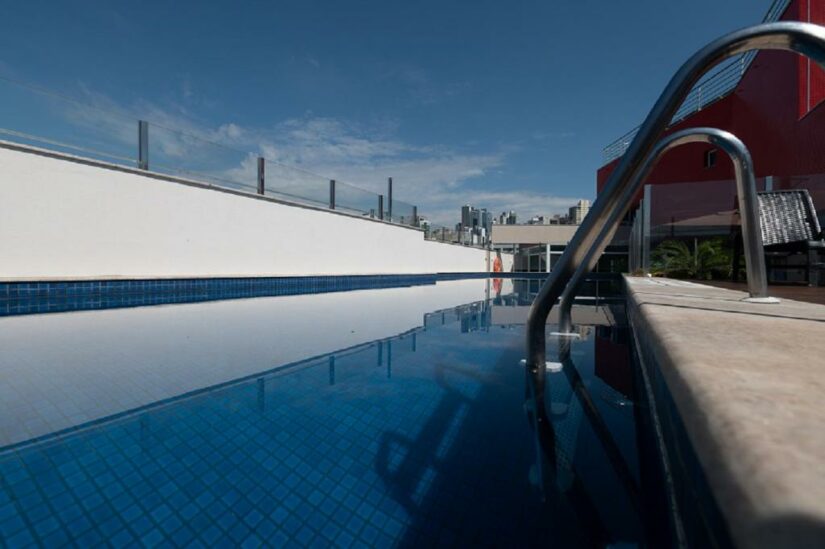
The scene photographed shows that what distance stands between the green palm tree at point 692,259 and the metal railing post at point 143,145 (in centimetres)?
1361

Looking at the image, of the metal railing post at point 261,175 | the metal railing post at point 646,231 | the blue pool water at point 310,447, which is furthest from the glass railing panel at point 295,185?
the metal railing post at point 646,231

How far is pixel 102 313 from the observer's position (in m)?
7.01

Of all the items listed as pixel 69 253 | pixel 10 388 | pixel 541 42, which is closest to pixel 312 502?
pixel 10 388

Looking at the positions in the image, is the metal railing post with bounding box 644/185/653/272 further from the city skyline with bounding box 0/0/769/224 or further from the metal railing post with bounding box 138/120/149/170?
the metal railing post with bounding box 138/120/149/170

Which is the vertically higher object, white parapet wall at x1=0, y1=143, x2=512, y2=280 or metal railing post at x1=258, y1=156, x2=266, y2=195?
metal railing post at x1=258, y1=156, x2=266, y2=195

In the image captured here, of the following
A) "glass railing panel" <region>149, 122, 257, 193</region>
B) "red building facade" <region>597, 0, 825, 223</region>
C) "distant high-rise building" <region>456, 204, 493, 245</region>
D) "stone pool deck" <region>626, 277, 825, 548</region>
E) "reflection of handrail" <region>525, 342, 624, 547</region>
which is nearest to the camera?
"stone pool deck" <region>626, 277, 825, 548</region>

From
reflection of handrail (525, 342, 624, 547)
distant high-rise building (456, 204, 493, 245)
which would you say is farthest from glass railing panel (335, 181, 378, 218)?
reflection of handrail (525, 342, 624, 547)

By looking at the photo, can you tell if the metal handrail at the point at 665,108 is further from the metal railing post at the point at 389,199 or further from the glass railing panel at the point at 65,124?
the metal railing post at the point at 389,199

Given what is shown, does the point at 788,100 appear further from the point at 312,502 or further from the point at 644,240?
the point at 312,502

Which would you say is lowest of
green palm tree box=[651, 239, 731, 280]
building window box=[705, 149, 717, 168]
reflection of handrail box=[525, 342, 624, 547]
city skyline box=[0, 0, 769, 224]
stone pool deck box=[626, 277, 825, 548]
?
reflection of handrail box=[525, 342, 624, 547]

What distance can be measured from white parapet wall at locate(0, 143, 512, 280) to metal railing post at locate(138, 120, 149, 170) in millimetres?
355

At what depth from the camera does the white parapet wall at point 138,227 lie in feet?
23.7

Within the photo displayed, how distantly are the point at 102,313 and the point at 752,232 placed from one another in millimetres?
9610

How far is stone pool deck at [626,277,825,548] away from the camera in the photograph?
355mm
